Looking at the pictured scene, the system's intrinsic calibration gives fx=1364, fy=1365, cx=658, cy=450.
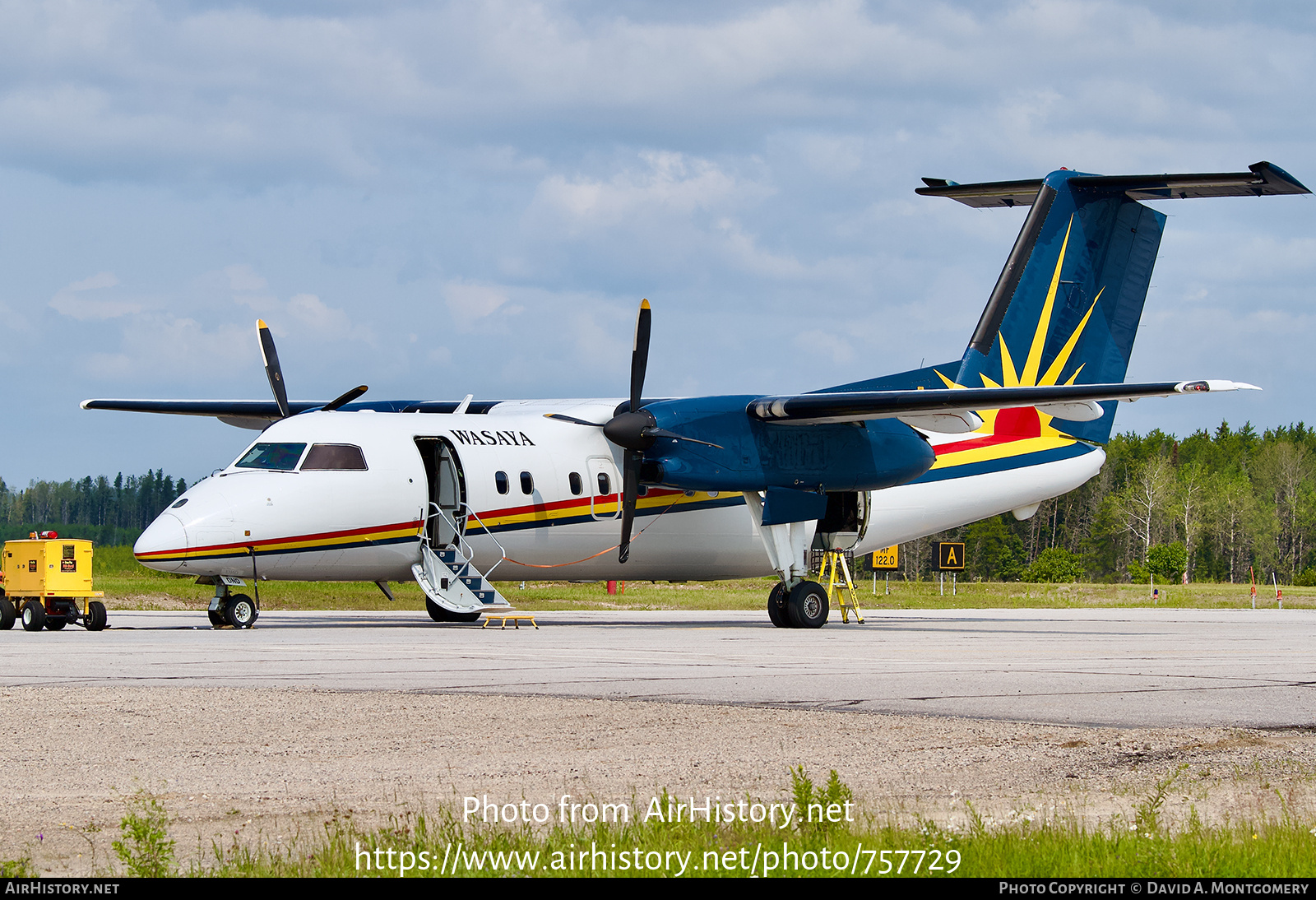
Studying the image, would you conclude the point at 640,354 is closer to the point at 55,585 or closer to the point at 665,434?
the point at 665,434

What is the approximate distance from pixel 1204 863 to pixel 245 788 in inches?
176

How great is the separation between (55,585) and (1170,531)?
94811 millimetres

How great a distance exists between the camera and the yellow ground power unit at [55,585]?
21.1 m

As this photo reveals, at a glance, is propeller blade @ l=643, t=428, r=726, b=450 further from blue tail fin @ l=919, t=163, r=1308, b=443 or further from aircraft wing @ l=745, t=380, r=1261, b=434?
blue tail fin @ l=919, t=163, r=1308, b=443

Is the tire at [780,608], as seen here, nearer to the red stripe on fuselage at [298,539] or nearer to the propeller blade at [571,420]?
the propeller blade at [571,420]

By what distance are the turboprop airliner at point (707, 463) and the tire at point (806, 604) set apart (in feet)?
0.10

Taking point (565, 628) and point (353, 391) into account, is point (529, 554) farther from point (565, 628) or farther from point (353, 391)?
point (353, 391)

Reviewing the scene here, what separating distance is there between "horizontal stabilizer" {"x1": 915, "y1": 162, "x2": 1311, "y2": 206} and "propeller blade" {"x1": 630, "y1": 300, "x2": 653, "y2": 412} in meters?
10.1

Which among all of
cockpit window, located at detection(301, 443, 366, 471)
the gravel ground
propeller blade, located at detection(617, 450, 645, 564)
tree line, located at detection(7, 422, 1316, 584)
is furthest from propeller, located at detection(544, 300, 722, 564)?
tree line, located at detection(7, 422, 1316, 584)

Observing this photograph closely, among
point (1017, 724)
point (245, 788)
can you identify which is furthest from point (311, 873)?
point (1017, 724)

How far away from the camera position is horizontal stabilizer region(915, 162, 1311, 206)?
2628 cm

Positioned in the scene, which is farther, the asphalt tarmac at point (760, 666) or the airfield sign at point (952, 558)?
the airfield sign at point (952, 558)

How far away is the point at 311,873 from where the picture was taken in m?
5.16

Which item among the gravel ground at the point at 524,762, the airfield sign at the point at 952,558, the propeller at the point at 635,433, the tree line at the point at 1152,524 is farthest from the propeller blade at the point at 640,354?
the tree line at the point at 1152,524
